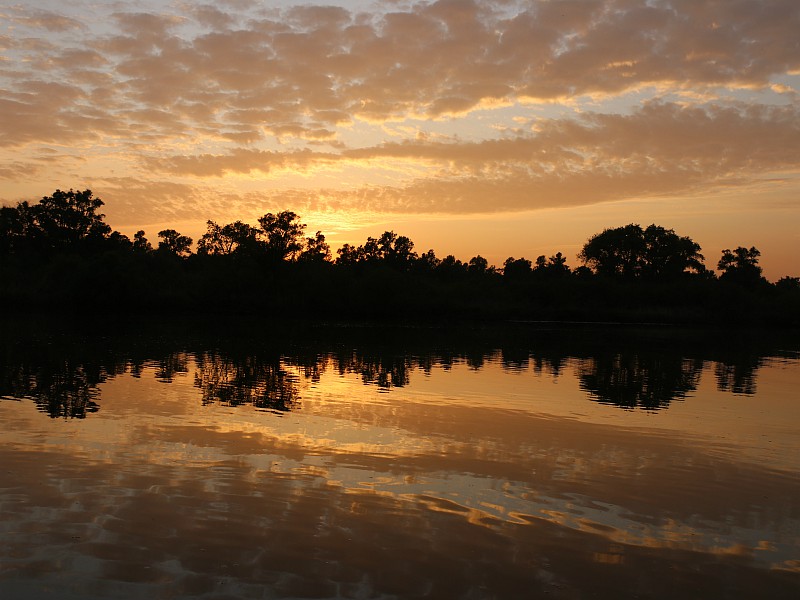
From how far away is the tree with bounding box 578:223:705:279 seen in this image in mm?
168250

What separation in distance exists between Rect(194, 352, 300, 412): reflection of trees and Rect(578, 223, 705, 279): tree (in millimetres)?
142914

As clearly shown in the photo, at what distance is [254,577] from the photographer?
866 centimetres

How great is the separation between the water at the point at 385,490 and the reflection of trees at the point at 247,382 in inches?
10.6

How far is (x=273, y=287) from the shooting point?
118750mm

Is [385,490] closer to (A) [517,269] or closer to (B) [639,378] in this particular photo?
(B) [639,378]

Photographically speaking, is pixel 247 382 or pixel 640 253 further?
pixel 640 253

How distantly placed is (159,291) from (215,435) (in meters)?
99.7

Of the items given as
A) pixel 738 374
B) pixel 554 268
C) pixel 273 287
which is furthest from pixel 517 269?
pixel 738 374

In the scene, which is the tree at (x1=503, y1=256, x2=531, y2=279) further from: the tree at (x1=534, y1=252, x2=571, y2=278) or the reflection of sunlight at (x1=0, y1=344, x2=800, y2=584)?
the reflection of sunlight at (x1=0, y1=344, x2=800, y2=584)

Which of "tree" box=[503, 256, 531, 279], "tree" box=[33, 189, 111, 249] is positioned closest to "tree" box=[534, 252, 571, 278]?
"tree" box=[503, 256, 531, 279]

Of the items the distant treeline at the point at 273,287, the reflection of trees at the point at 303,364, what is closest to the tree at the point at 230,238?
the distant treeline at the point at 273,287

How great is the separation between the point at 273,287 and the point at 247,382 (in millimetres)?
91708

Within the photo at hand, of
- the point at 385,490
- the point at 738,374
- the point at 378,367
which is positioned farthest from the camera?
the point at 738,374

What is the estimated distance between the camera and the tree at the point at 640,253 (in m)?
168
